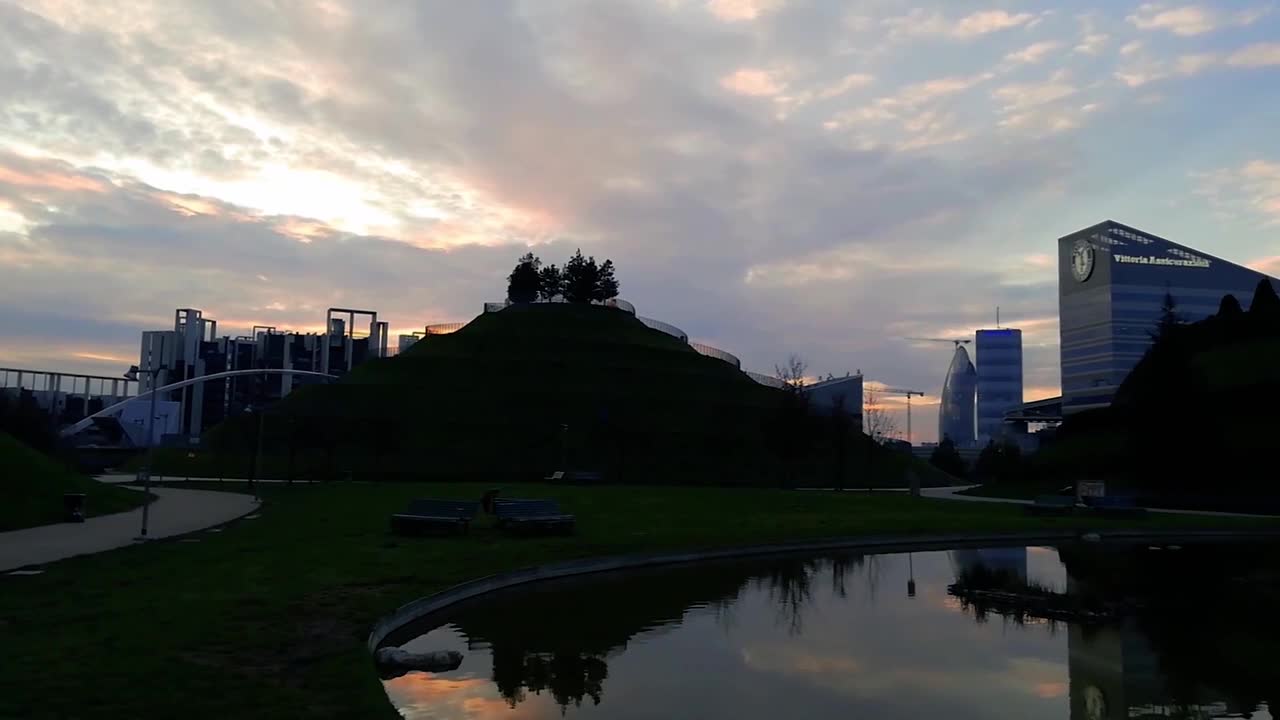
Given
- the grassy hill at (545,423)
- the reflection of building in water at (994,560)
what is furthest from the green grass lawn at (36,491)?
the grassy hill at (545,423)

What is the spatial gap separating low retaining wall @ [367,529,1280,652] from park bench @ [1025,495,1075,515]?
6.49 meters

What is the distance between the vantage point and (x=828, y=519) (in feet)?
118

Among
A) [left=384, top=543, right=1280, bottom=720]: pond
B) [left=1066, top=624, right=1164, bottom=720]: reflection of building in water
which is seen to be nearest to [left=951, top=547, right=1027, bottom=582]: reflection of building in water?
[left=384, top=543, right=1280, bottom=720]: pond

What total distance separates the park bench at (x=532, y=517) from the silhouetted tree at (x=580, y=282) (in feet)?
310

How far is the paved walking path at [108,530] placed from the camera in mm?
20734

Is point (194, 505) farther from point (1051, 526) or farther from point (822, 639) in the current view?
point (1051, 526)

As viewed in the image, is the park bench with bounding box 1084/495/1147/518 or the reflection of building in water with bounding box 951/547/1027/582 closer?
the reflection of building in water with bounding box 951/547/1027/582

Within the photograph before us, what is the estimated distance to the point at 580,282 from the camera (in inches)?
4818

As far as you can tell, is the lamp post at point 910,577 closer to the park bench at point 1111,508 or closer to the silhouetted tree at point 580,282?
the park bench at point 1111,508

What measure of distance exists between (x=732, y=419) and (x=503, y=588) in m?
71.3

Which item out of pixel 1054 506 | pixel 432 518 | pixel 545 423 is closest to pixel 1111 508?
pixel 1054 506

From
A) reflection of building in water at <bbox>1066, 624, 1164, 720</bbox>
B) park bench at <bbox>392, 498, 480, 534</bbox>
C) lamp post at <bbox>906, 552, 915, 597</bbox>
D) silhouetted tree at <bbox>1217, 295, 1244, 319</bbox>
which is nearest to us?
reflection of building in water at <bbox>1066, 624, 1164, 720</bbox>

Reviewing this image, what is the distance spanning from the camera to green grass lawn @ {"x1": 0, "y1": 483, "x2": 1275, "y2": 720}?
943cm

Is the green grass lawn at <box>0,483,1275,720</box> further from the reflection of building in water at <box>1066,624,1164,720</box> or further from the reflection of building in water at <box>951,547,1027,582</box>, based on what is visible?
the reflection of building in water at <box>1066,624,1164,720</box>
